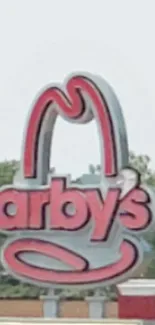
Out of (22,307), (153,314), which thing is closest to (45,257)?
(153,314)

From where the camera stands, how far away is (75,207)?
20703 mm

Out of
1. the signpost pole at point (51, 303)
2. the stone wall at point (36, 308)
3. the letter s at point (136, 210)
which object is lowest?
the stone wall at point (36, 308)

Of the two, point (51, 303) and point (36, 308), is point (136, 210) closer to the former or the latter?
point (51, 303)

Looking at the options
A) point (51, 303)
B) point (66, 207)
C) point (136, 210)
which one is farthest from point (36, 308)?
point (136, 210)

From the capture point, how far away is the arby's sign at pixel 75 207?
2036 centimetres

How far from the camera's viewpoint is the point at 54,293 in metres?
21.2

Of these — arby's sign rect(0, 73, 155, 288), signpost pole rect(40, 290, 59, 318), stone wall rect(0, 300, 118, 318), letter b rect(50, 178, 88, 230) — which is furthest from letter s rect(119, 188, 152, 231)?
stone wall rect(0, 300, 118, 318)

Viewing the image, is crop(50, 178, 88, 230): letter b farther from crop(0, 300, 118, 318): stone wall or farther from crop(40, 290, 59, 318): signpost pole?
crop(0, 300, 118, 318): stone wall

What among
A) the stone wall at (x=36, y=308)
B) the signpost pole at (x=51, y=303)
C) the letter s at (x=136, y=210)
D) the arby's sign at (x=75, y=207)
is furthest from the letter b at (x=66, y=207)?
the stone wall at (x=36, y=308)

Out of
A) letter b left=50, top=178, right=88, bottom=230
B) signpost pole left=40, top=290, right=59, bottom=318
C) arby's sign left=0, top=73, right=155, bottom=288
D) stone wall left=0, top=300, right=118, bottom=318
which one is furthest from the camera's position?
stone wall left=0, top=300, right=118, bottom=318

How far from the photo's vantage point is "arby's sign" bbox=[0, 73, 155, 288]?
20359 millimetres

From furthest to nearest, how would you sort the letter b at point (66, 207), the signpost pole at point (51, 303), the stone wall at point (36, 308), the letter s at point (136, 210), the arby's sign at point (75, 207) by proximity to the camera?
the stone wall at point (36, 308), the signpost pole at point (51, 303), the letter b at point (66, 207), the arby's sign at point (75, 207), the letter s at point (136, 210)

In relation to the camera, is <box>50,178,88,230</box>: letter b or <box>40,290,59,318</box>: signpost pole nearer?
<box>50,178,88,230</box>: letter b

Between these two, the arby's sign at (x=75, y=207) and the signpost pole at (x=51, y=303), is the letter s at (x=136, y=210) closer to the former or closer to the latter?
the arby's sign at (x=75, y=207)
